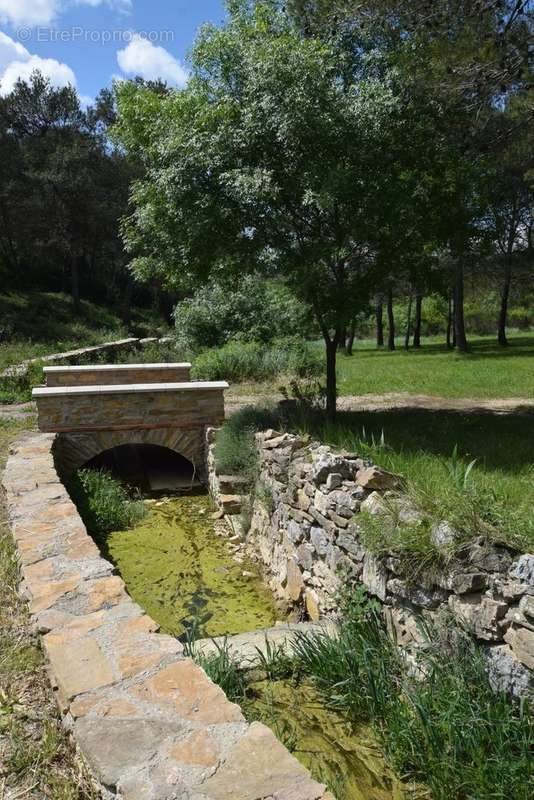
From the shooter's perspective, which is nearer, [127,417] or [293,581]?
[293,581]

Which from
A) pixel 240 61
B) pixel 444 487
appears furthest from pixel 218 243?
pixel 444 487

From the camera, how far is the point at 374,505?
398 centimetres

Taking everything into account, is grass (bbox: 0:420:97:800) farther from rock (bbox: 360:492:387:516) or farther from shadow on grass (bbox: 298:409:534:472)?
shadow on grass (bbox: 298:409:534:472)

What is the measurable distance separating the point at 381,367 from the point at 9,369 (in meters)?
9.87

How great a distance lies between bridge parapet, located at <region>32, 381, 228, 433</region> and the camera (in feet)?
26.4

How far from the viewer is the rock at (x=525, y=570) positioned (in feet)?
9.47

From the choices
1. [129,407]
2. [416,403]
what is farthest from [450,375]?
[129,407]

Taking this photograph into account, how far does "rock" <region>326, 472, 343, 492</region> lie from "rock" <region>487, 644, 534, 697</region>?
1677 mm

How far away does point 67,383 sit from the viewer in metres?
10.1

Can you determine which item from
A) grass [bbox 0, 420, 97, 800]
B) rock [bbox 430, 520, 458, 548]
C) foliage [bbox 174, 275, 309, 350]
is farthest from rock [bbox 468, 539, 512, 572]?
foliage [bbox 174, 275, 309, 350]

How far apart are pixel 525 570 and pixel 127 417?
6205mm

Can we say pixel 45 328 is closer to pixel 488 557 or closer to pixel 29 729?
pixel 29 729

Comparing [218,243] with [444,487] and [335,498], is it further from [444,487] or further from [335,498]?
A: [444,487]

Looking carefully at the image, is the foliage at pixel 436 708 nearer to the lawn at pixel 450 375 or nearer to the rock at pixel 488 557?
the rock at pixel 488 557
